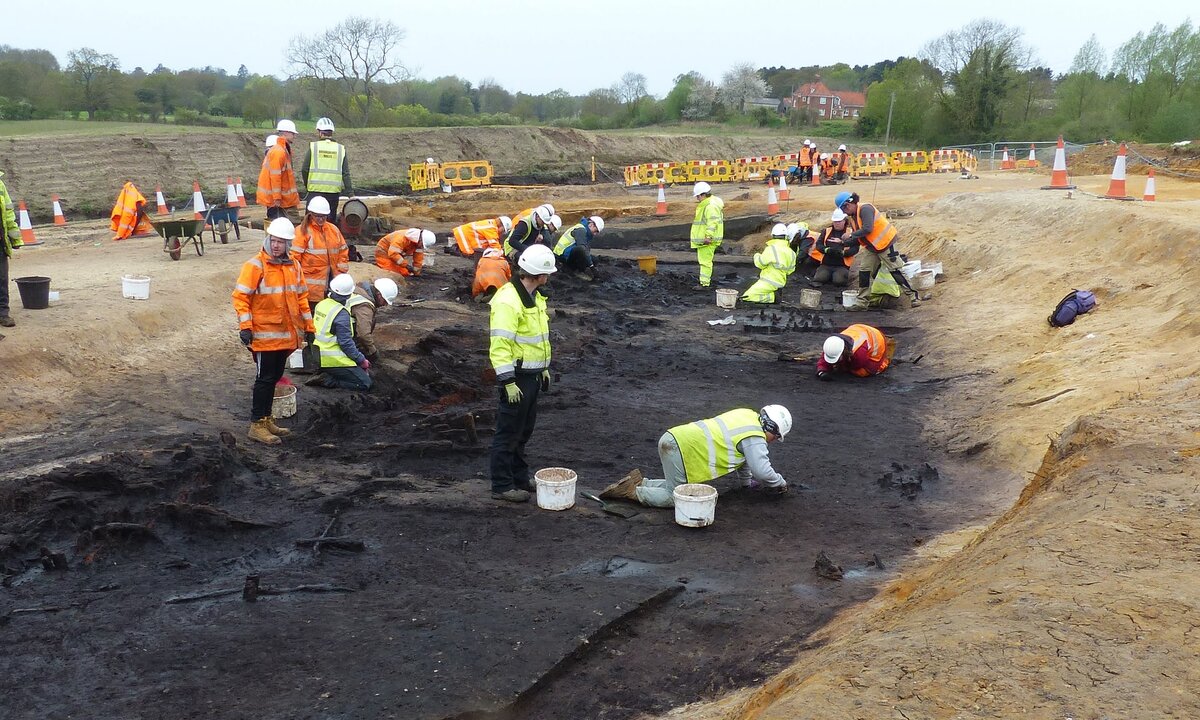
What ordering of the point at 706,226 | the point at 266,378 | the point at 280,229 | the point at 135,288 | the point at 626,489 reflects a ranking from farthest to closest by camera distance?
the point at 706,226, the point at 135,288, the point at 266,378, the point at 280,229, the point at 626,489

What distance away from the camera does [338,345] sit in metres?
9.59

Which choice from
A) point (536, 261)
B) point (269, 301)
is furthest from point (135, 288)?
point (536, 261)

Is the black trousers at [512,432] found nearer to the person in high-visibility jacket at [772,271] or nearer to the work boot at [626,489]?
the work boot at [626,489]

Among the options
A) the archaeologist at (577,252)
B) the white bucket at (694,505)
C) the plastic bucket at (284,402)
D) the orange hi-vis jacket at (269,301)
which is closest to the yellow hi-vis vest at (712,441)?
the white bucket at (694,505)

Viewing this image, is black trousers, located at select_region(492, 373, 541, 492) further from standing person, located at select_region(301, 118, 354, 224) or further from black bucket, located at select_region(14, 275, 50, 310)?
standing person, located at select_region(301, 118, 354, 224)

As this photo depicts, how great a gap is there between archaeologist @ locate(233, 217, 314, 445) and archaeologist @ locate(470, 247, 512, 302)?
6283 millimetres

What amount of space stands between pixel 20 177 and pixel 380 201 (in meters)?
9.21

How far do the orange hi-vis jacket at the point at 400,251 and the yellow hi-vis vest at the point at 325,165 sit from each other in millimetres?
3175

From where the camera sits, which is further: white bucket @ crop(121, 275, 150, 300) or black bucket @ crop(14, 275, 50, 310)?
white bucket @ crop(121, 275, 150, 300)

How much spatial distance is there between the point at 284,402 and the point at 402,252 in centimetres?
752

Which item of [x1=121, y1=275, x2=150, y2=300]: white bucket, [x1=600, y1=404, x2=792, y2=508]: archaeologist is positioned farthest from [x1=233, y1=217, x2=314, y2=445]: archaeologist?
[x1=121, y1=275, x2=150, y2=300]: white bucket

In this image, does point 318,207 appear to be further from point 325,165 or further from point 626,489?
point 626,489

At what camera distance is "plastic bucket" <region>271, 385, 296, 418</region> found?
8.81 m

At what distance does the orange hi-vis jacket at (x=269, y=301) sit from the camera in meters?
7.71
